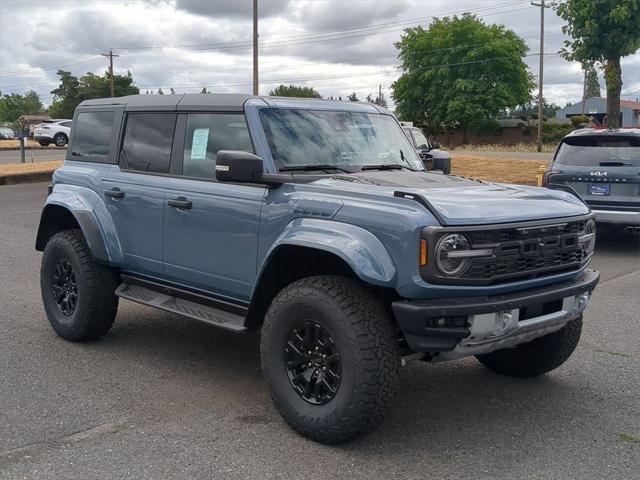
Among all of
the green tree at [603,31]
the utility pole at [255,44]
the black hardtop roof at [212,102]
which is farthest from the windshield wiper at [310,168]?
the utility pole at [255,44]

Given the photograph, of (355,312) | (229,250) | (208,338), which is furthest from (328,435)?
(208,338)

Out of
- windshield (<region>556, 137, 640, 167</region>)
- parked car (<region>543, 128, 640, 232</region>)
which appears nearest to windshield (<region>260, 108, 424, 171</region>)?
parked car (<region>543, 128, 640, 232</region>)

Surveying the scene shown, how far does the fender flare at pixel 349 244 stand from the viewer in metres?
3.72

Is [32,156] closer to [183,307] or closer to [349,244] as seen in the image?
[183,307]

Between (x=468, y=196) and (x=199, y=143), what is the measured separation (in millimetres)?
2000

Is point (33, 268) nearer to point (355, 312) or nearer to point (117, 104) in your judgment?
point (117, 104)

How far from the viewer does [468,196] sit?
4145 millimetres

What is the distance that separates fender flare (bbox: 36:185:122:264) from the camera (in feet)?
18.1

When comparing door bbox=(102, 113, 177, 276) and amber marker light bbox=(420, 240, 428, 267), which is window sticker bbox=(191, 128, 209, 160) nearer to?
door bbox=(102, 113, 177, 276)

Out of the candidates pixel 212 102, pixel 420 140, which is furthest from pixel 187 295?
pixel 420 140

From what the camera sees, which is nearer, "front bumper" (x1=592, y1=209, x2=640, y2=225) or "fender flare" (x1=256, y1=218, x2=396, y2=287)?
"fender flare" (x1=256, y1=218, x2=396, y2=287)

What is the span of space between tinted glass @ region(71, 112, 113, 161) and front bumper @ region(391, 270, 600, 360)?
3216mm

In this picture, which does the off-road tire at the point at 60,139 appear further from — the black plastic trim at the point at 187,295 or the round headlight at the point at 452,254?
the round headlight at the point at 452,254

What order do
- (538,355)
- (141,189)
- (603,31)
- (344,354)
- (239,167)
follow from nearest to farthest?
(344,354)
(239,167)
(538,355)
(141,189)
(603,31)
